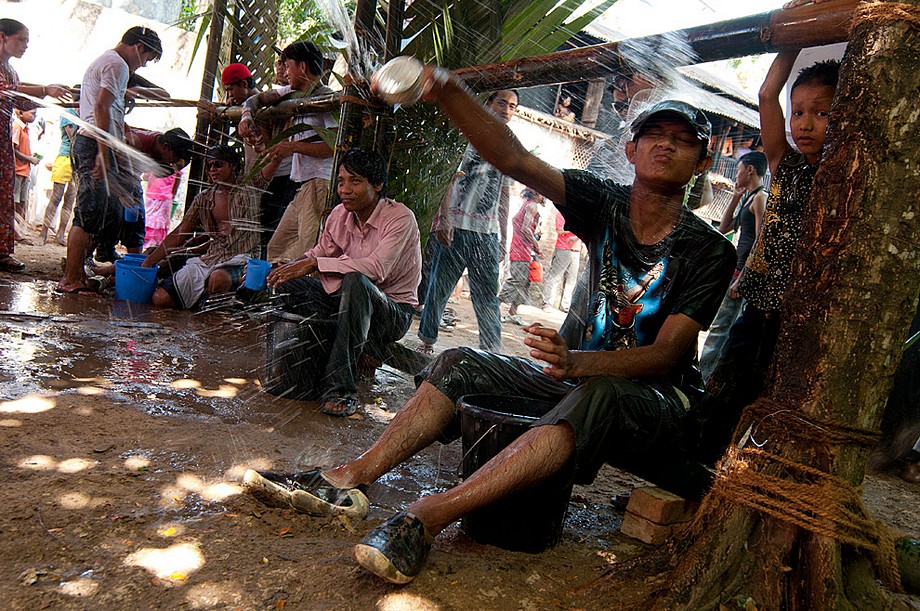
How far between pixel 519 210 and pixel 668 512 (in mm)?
7852

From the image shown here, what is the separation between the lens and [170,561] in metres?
2.03

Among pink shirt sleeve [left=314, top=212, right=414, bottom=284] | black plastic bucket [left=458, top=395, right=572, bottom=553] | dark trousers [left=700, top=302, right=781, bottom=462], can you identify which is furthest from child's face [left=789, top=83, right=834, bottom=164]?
pink shirt sleeve [left=314, top=212, right=414, bottom=284]

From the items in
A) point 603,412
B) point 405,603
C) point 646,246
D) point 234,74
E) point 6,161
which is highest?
point 234,74

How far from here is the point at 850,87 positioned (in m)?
1.98

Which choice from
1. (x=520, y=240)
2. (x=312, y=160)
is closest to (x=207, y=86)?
(x=312, y=160)

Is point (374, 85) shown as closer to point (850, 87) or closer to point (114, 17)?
point (850, 87)

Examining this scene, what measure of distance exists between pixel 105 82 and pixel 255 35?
104 inches

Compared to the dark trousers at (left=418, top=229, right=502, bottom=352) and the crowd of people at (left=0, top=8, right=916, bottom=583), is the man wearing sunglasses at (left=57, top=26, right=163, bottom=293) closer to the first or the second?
the crowd of people at (left=0, top=8, right=916, bottom=583)

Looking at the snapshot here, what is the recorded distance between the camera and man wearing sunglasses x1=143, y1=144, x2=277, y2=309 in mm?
6383

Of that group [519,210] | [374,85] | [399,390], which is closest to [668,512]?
[374,85]

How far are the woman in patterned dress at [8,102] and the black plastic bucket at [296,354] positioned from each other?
477 cm

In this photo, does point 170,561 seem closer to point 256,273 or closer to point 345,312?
point 345,312

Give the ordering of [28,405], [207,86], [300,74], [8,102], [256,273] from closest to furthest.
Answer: [28,405], [256,273], [300,74], [8,102], [207,86]

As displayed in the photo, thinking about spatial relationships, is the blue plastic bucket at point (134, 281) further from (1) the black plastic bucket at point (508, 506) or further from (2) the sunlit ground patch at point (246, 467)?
(1) the black plastic bucket at point (508, 506)
